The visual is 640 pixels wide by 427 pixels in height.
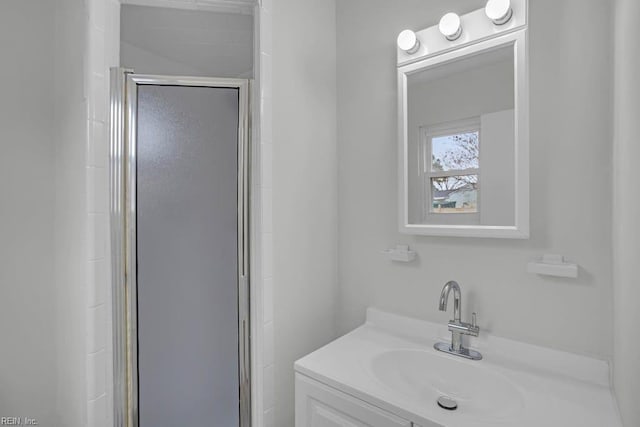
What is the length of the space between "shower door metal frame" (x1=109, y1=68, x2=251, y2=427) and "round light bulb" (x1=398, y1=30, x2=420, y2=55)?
2.21 ft

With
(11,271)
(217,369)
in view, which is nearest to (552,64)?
(217,369)

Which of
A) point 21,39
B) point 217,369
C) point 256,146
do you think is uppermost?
point 21,39

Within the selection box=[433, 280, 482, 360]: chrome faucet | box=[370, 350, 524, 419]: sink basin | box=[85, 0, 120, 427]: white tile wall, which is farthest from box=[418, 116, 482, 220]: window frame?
box=[85, 0, 120, 427]: white tile wall

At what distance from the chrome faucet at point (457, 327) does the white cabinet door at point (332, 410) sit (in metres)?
0.41

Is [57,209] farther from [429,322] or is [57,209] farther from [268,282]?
[429,322]

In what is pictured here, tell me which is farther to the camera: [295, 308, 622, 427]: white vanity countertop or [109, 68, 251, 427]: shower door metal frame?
[109, 68, 251, 427]: shower door metal frame

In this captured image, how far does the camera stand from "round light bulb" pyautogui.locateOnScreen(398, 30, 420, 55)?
130cm

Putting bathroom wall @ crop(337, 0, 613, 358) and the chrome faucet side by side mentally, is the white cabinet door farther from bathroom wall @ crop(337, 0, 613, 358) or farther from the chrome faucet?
bathroom wall @ crop(337, 0, 613, 358)

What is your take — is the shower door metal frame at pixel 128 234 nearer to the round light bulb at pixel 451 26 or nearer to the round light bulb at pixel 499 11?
the round light bulb at pixel 451 26

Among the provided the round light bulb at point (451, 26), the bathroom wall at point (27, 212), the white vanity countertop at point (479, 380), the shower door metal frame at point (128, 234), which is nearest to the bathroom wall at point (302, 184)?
the shower door metal frame at point (128, 234)

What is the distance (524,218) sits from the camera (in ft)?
3.50

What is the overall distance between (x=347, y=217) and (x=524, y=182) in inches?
31.0

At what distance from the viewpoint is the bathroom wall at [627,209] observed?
0.61m

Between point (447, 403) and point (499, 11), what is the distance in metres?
1.34
